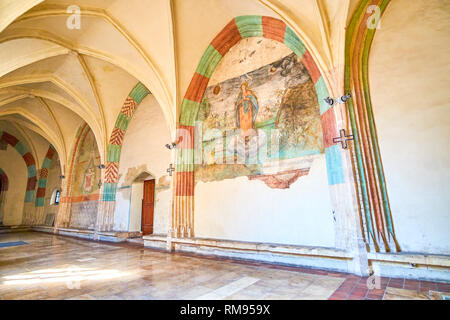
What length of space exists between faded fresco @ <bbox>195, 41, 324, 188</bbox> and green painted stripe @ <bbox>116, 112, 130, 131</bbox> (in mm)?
5012

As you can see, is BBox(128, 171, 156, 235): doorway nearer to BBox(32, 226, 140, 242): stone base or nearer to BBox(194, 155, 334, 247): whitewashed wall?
BBox(32, 226, 140, 242): stone base

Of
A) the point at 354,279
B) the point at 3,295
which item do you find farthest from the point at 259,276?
the point at 3,295

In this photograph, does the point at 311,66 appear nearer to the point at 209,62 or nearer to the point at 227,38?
the point at 227,38

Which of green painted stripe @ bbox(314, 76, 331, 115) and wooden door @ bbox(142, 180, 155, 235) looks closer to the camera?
green painted stripe @ bbox(314, 76, 331, 115)

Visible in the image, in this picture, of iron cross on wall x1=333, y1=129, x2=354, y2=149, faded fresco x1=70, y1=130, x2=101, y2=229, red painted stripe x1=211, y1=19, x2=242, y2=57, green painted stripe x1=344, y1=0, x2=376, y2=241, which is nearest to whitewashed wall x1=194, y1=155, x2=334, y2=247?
iron cross on wall x1=333, y1=129, x2=354, y2=149

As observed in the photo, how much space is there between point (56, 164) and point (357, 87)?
18.6m

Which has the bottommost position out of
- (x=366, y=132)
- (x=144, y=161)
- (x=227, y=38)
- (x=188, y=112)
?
(x=366, y=132)

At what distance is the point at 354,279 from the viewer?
137 inches

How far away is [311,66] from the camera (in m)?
5.04

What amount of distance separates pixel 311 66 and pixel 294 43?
2.79ft

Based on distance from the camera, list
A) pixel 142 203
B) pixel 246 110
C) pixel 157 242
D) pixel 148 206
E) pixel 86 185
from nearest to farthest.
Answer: pixel 246 110
pixel 157 242
pixel 148 206
pixel 142 203
pixel 86 185

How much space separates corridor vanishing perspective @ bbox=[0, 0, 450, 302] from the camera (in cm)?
359

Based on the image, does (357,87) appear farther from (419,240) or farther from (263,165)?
(419,240)

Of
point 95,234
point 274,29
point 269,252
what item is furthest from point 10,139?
point 269,252
